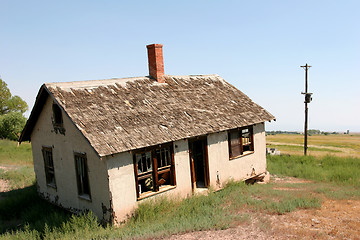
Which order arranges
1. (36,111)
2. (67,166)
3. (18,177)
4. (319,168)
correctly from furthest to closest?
1. (18,177)
2. (319,168)
3. (36,111)
4. (67,166)

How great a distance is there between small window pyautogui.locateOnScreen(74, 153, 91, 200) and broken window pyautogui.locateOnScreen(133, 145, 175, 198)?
5.68 ft

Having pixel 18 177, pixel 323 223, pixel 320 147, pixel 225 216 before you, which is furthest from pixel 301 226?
pixel 320 147

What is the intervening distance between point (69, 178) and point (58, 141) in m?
1.44

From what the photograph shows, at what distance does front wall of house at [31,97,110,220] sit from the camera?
9438 millimetres

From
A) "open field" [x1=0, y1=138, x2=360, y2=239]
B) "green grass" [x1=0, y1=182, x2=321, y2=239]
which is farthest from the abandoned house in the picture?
"open field" [x1=0, y1=138, x2=360, y2=239]

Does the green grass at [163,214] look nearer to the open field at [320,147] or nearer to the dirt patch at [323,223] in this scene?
the dirt patch at [323,223]

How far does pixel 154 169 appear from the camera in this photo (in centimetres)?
1039

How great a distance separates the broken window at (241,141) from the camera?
1324 centimetres

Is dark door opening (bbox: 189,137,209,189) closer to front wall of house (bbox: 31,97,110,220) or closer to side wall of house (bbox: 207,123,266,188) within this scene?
side wall of house (bbox: 207,123,266,188)

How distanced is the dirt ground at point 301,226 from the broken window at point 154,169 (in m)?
2.88

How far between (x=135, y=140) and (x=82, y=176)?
233cm

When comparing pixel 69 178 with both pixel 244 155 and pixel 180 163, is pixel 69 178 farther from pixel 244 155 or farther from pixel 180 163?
pixel 244 155

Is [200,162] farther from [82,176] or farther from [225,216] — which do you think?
[82,176]

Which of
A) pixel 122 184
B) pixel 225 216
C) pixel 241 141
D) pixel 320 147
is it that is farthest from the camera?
pixel 320 147
